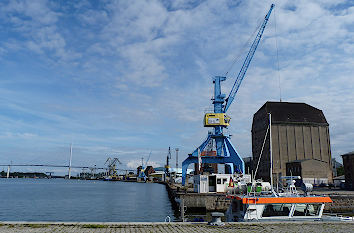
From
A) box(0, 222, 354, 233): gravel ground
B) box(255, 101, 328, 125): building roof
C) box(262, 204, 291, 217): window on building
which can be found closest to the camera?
box(0, 222, 354, 233): gravel ground

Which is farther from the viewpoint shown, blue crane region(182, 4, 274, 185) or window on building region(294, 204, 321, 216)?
blue crane region(182, 4, 274, 185)

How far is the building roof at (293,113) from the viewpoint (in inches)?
4316

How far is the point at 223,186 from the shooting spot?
49781 millimetres

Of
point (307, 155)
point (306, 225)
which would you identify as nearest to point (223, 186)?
point (306, 225)

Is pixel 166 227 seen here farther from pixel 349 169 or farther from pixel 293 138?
pixel 293 138

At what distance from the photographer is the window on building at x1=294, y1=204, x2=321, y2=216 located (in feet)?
86.1

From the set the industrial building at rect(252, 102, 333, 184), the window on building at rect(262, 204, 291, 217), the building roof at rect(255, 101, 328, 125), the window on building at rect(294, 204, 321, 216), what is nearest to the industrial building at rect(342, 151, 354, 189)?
the industrial building at rect(252, 102, 333, 184)

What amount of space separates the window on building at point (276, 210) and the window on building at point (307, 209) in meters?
0.90

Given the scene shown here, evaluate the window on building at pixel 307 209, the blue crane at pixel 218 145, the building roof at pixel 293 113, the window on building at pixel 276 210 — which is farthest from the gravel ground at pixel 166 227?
the building roof at pixel 293 113

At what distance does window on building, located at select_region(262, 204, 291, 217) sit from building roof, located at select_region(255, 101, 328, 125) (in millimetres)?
85778

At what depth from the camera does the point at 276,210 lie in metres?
26.1

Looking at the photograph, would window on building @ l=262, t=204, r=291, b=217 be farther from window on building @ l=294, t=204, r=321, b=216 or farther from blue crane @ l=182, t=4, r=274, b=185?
blue crane @ l=182, t=4, r=274, b=185

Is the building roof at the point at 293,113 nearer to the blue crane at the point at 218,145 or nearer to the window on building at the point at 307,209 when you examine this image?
the blue crane at the point at 218,145

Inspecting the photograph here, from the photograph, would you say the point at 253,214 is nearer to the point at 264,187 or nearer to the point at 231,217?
the point at 231,217
